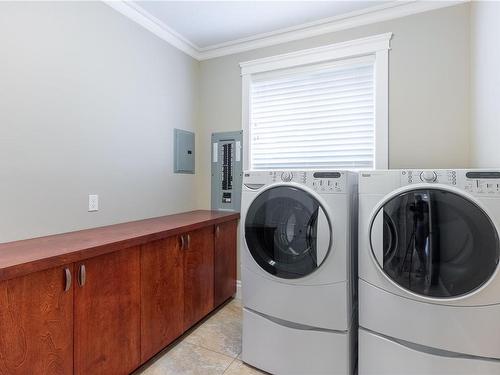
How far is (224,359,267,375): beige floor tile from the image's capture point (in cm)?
172

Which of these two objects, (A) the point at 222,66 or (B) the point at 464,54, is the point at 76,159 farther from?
(B) the point at 464,54

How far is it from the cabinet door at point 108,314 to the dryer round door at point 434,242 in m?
1.35

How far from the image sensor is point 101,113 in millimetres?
1987

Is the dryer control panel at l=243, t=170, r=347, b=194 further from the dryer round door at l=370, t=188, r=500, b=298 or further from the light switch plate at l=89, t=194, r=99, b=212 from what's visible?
the light switch plate at l=89, t=194, r=99, b=212

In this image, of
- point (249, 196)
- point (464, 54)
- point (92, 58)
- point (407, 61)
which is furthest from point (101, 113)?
point (464, 54)

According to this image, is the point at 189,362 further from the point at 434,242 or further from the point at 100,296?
the point at 434,242

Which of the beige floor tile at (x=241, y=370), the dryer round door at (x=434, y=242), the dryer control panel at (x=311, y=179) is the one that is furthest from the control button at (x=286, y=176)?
the beige floor tile at (x=241, y=370)

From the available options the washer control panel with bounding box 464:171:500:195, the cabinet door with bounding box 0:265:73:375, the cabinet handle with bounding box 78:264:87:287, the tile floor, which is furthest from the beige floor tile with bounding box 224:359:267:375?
the washer control panel with bounding box 464:171:500:195

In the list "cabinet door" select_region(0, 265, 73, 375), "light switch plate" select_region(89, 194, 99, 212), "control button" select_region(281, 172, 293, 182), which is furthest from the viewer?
"light switch plate" select_region(89, 194, 99, 212)

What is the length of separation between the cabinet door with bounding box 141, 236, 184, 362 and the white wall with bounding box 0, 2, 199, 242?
55cm

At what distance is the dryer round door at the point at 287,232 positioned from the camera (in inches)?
61.1

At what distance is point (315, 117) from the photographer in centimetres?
253

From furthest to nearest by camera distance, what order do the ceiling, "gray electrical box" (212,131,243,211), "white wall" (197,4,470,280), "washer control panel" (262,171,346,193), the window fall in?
1. "gray electrical box" (212,131,243,211)
2. the window
3. the ceiling
4. "white wall" (197,4,470,280)
5. "washer control panel" (262,171,346,193)

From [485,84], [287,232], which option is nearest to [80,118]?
[287,232]
